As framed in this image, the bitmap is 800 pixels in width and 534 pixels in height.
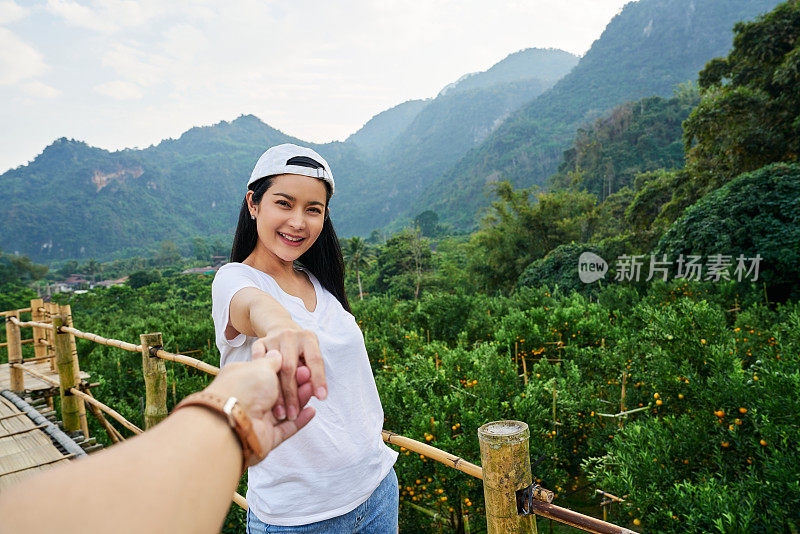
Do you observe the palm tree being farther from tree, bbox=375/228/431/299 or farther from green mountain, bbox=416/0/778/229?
green mountain, bbox=416/0/778/229

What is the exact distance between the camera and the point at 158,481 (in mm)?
343

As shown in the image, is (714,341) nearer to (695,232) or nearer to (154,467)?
(154,467)

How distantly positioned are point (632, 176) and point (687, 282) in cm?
3248

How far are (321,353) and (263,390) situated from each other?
0.41 m

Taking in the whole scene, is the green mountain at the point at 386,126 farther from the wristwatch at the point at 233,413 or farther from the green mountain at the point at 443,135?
the wristwatch at the point at 233,413

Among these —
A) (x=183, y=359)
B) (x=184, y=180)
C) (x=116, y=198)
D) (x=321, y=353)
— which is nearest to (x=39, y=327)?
(x=183, y=359)

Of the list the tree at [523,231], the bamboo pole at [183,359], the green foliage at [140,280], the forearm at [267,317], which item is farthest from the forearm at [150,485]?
the green foliage at [140,280]

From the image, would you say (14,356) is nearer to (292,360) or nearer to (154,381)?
(154,381)

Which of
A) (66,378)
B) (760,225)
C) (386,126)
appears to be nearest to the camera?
(66,378)

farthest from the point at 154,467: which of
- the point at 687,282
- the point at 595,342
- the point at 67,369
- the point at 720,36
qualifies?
the point at 720,36

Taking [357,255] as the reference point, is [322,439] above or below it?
above

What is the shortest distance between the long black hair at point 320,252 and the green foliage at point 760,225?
8281 millimetres

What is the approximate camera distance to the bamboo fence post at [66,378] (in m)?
3.29

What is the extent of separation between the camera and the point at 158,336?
2191 mm
